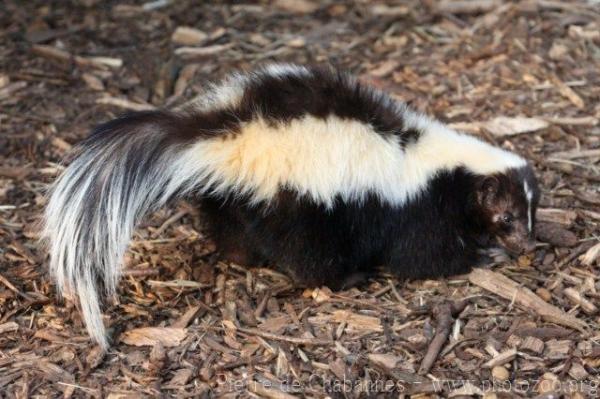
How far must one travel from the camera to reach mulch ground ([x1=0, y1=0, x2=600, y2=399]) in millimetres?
4801

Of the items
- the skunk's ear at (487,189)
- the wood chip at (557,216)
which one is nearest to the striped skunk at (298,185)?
the skunk's ear at (487,189)

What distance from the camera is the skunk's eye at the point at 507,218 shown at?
18.6ft

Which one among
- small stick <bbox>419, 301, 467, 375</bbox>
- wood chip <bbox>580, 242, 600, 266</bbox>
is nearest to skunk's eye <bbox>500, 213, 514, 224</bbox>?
wood chip <bbox>580, 242, 600, 266</bbox>

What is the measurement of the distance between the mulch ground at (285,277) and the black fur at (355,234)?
0.16 m

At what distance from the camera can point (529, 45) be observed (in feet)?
26.3

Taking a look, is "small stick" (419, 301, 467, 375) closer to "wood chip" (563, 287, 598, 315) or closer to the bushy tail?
"wood chip" (563, 287, 598, 315)

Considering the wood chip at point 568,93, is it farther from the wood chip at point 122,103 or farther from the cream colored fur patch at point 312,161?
the wood chip at point 122,103

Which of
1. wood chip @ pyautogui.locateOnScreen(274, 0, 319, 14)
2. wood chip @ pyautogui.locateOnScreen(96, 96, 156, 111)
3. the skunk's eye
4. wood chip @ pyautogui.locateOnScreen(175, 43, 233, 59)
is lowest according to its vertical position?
the skunk's eye

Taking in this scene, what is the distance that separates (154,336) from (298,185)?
47.0 inches

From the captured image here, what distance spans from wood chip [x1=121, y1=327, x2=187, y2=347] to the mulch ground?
0.04ft

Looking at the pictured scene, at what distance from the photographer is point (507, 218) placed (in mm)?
5691

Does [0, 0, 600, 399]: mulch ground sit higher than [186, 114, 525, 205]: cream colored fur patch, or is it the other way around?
[186, 114, 525, 205]: cream colored fur patch

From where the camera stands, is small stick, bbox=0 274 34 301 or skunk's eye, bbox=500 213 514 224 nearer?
small stick, bbox=0 274 34 301

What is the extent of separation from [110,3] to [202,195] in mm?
4256
